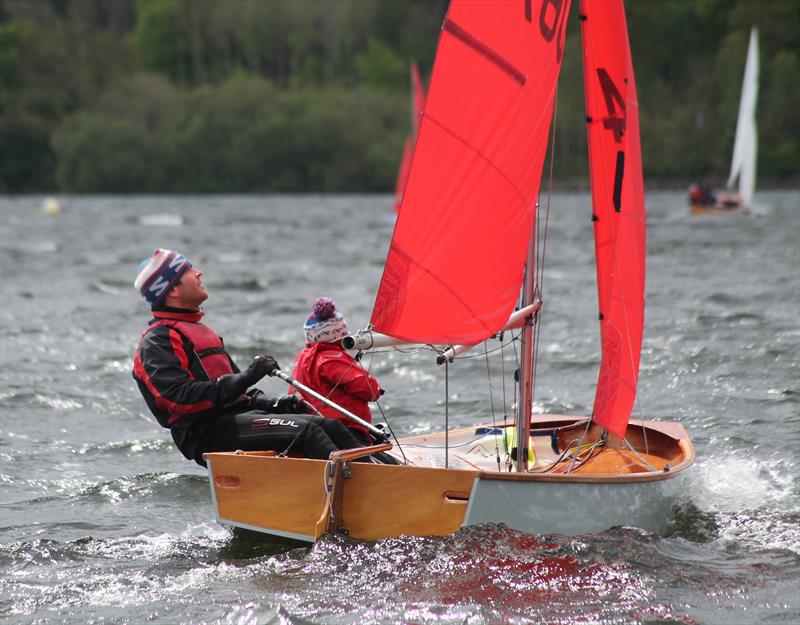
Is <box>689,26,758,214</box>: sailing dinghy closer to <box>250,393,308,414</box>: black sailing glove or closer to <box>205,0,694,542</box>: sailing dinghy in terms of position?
<box>205,0,694,542</box>: sailing dinghy

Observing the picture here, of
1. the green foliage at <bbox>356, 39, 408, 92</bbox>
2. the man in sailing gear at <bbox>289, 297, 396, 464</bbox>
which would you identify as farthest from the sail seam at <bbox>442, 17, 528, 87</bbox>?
the green foliage at <bbox>356, 39, 408, 92</bbox>

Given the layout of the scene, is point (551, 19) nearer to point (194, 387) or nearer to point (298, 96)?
point (194, 387)

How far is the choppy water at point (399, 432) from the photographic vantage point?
5.07 meters

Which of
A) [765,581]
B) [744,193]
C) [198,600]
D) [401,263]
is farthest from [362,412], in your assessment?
[744,193]

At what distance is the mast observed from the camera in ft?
18.9

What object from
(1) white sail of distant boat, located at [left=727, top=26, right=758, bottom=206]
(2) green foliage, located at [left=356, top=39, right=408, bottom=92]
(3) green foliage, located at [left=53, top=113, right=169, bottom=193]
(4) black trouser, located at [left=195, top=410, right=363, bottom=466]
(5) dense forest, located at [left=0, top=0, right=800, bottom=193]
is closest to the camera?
(4) black trouser, located at [left=195, top=410, right=363, bottom=466]

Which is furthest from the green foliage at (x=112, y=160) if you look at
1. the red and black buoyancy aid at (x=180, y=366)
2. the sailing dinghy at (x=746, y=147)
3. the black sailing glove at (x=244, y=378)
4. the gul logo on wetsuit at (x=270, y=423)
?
the black sailing glove at (x=244, y=378)

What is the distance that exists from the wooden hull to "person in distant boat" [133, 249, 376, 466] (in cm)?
16

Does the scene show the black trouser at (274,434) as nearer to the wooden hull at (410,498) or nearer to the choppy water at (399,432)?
the wooden hull at (410,498)

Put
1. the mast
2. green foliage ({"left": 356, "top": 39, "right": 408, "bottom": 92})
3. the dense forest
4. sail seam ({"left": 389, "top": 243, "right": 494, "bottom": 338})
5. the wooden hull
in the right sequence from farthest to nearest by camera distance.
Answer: green foliage ({"left": 356, "top": 39, "right": 408, "bottom": 92}), the dense forest, the mast, sail seam ({"left": 389, "top": 243, "right": 494, "bottom": 338}), the wooden hull

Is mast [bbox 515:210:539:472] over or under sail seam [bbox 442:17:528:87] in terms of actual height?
under

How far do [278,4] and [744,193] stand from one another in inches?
1821

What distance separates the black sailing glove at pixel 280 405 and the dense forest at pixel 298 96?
52.5 metres

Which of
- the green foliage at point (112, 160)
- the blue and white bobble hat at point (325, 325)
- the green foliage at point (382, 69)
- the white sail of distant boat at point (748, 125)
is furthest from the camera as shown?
the green foliage at point (382, 69)
